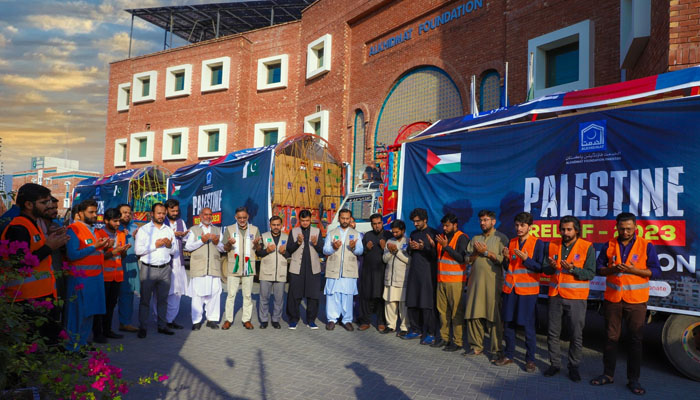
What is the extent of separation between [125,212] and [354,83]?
12.1 meters

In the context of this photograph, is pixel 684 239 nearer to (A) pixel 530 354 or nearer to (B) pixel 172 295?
(A) pixel 530 354

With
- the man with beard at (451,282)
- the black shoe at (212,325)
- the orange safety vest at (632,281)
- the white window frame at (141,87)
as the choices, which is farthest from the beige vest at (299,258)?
the white window frame at (141,87)

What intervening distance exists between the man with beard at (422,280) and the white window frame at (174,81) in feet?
66.2

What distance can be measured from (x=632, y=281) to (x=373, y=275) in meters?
3.66

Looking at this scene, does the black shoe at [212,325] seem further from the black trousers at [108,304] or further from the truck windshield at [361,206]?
the truck windshield at [361,206]

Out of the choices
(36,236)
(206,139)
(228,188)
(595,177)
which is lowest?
(36,236)

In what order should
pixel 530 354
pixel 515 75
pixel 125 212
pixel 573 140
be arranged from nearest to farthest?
pixel 530 354
pixel 573 140
pixel 125 212
pixel 515 75

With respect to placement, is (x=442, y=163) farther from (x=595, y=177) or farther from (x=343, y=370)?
(x=343, y=370)

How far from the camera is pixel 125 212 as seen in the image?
6859 mm

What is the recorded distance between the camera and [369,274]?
735cm

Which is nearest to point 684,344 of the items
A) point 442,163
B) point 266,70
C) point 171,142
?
point 442,163

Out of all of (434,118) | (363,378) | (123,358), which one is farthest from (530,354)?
(434,118)

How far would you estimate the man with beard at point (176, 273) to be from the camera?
7.03 meters

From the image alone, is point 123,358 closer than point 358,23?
Yes
